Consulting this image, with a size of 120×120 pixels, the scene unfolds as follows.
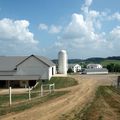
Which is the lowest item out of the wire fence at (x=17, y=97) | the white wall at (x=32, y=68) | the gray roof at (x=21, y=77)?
the wire fence at (x=17, y=97)

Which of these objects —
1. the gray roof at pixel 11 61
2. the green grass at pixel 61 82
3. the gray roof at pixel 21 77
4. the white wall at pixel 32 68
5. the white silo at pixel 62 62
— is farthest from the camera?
the white silo at pixel 62 62

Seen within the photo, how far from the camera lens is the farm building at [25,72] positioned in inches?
3145

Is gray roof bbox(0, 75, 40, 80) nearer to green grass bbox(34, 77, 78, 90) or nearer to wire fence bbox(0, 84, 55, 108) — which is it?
green grass bbox(34, 77, 78, 90)

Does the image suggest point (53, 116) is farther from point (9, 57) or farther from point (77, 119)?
point (9, 57)

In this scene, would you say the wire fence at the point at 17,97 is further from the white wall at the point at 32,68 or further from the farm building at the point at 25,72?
the white wall at the point at 32,68

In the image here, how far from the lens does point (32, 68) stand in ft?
273

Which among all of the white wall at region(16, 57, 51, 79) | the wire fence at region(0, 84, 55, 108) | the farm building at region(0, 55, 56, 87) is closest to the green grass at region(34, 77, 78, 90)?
the farm building at region(0, 55, 56, 87)

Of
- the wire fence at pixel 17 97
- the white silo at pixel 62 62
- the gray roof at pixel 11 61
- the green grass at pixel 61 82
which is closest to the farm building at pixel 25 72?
the gray roof at pixel 11 61

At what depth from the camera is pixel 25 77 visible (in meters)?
80.2

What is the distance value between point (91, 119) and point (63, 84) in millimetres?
55689

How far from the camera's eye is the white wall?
8216cm

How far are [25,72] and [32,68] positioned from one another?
201cm

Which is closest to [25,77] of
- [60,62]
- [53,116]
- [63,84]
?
[63,84]

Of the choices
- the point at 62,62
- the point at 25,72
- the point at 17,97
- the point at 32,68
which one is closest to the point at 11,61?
the point at 25,72
